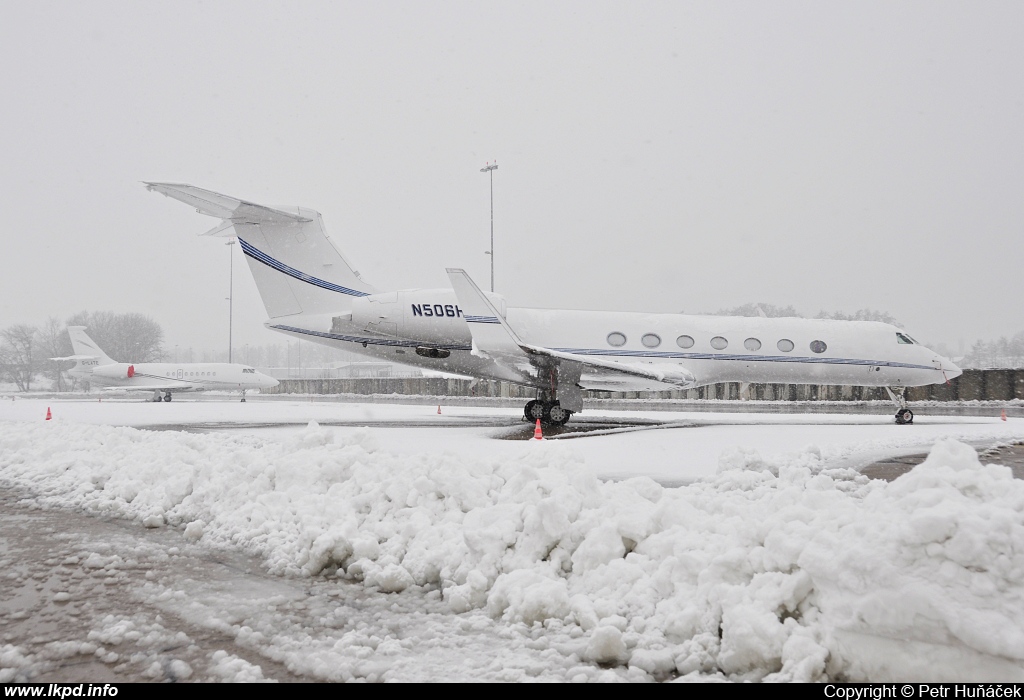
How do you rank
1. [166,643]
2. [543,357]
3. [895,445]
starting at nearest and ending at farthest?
[166,643], [895,445], [543,357]

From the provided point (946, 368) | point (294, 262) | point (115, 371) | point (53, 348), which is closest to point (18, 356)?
point (53, 348)

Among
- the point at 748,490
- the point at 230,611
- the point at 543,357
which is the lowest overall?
the point at 230,611

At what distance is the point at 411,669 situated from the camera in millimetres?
2750

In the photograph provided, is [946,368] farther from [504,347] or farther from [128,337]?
[128,337]

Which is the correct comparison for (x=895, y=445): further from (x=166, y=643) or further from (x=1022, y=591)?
(x=166, y=643)

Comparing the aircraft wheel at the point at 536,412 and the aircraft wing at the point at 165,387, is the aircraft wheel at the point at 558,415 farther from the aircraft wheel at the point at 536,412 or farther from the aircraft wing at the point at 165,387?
the aircraft wing at the point at 165,387

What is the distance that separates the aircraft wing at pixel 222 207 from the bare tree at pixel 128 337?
222ft

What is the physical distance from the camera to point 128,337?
72.0m

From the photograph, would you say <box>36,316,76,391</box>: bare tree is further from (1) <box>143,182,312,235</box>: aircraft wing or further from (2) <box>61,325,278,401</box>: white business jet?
(1) <box>143,182,312,235</box>: aircraft wing

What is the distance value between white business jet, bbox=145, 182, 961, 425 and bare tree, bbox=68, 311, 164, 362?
67.8 metres

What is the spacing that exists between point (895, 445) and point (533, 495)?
7.88m

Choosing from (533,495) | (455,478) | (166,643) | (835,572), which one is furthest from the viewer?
(455,478)

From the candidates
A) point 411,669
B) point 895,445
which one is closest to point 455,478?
point 411,669
